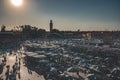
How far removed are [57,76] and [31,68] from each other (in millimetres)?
10304

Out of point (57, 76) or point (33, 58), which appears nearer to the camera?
point (57, 76)

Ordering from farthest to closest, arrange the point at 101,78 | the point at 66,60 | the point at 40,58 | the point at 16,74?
1. the point at 66,60
2. the point at 40,58
3. the point at 16,74
4. the point at 101,78

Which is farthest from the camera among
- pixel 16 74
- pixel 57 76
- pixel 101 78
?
pixel 16 74

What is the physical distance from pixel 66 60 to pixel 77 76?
16.5 meters

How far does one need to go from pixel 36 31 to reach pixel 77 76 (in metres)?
126

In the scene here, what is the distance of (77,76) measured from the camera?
1371 inches

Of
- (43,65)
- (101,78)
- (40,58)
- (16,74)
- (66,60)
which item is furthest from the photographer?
(66,60)

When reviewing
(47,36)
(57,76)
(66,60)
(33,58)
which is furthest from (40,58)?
(47,36)

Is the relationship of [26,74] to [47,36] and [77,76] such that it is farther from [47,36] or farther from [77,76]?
[47,36]

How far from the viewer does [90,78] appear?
3198cm

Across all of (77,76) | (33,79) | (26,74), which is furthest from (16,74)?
(77,76)

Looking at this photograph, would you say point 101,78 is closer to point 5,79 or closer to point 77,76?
point 77,76

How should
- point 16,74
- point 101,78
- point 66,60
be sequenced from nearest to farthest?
point 101,78
point 16,74
point 66,60

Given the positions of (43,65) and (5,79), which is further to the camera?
(43,65)
